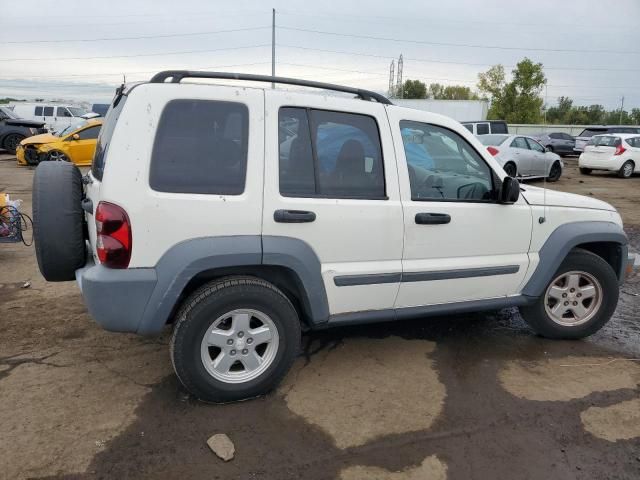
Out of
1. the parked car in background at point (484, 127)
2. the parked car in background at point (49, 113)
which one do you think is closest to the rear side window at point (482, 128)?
the parked car in background at point (484, 127)

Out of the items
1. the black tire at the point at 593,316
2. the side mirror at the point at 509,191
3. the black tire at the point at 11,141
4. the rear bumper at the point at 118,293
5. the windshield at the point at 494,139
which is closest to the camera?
the rear bumper at the point at 118,293

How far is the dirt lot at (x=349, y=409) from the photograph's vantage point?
8.74 ft

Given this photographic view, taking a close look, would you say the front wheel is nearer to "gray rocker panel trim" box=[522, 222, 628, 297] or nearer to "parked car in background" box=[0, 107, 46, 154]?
"parked car in background" box=[0, 107, 46, 154]

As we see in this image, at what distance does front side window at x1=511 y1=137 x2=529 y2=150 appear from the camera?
15586 millimetres

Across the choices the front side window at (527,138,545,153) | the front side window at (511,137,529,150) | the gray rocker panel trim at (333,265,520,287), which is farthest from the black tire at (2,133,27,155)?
the gray rocker panel trim at (333,265,520,287)

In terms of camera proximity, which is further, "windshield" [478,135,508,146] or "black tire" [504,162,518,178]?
"windshield" [478,135,508,146]

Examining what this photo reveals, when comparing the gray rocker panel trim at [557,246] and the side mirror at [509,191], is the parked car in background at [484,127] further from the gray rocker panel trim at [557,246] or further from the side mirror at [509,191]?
the side mirror at [509,191]

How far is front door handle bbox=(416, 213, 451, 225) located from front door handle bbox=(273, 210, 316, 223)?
2.47 feet

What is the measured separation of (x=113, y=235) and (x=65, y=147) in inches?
567

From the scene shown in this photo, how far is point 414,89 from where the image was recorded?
77250 mm

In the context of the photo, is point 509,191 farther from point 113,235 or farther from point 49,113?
point 49,113

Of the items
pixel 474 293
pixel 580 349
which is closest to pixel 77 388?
pixel 474 293

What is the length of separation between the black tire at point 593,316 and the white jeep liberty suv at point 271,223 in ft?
0.84

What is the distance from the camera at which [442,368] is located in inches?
147
